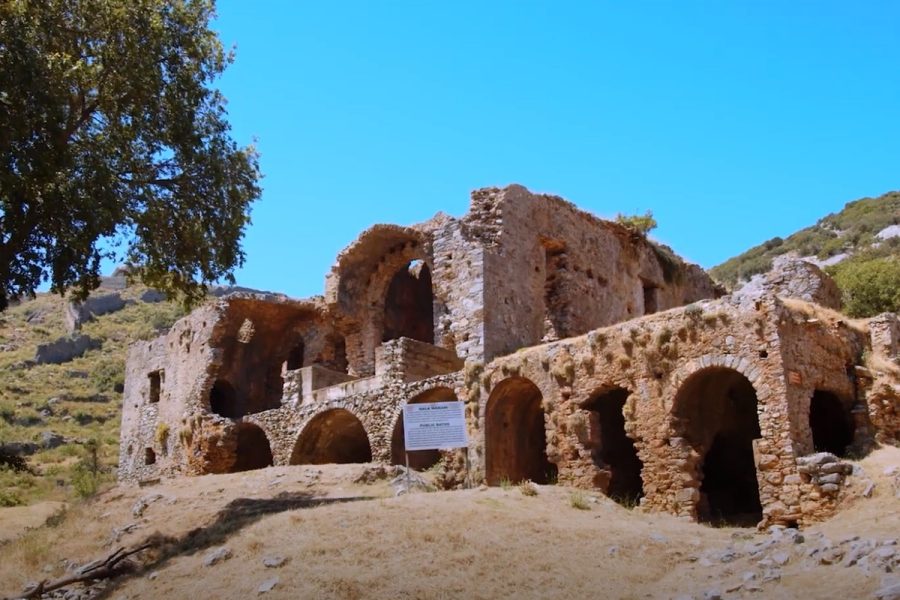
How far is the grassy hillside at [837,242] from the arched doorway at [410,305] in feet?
82.7

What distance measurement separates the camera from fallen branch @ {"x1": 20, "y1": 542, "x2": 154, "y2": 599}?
50.0 ft

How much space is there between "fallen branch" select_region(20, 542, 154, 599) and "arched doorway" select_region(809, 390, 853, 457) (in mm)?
13622

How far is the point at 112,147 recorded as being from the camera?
17703mm

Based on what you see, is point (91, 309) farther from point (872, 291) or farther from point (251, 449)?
point (872, 291)

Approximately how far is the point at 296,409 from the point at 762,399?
45.8ft

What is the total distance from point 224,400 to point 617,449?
16056 millimetres

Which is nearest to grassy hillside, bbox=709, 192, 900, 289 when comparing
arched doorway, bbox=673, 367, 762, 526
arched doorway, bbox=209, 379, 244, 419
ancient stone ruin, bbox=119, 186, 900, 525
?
ancient stone ruin, bbox=119, 186, 900, 525

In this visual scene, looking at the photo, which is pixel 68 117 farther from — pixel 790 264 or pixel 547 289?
pixel 790 264

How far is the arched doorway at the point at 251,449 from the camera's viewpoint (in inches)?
1153

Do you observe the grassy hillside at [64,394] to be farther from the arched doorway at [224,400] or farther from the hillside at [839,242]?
the hillside at [839,242]

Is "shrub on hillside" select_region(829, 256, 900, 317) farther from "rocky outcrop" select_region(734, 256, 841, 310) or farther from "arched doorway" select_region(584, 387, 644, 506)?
"arched doorway" select_region(584, 387, 644, 506)

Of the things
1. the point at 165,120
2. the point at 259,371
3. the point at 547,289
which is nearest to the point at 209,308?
the point at 259,371

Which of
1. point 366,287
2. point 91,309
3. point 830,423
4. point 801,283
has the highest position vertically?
point 91,309

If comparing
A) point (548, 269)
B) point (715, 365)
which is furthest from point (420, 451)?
point (715, 365)
